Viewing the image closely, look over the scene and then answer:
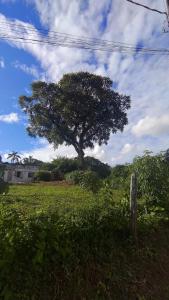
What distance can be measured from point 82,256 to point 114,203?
1641 millimetres

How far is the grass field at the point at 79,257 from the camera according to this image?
14.0ft

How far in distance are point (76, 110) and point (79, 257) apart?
3423cm

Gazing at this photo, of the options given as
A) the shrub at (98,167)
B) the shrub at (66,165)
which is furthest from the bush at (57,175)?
the shrub at (98,167)

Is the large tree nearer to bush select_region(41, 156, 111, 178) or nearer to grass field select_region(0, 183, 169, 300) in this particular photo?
bush select_region(41, 156, 111, 178)

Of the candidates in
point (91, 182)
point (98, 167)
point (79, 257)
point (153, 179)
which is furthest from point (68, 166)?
point (79, 257)

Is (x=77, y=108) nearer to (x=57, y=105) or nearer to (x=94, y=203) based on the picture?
(x=57, y=105)

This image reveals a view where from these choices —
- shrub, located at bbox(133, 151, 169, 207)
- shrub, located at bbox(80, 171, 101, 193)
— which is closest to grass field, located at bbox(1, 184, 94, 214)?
shrub, located at bbox(80, 171, 101, 193)

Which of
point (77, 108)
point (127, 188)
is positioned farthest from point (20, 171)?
point (127, 188)

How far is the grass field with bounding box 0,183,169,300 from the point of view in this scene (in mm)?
4277

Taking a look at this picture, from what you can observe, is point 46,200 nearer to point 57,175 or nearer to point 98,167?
point 57,175

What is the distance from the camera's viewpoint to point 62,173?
121 ft

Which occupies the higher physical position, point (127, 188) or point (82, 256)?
point (127, 188)

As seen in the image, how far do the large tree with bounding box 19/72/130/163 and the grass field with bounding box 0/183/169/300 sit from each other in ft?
107

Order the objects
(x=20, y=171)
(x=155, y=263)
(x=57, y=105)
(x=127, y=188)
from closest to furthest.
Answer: (x=155, y=263), (x=127, y=188), (x=57, y=105), (x=20, y=171)
